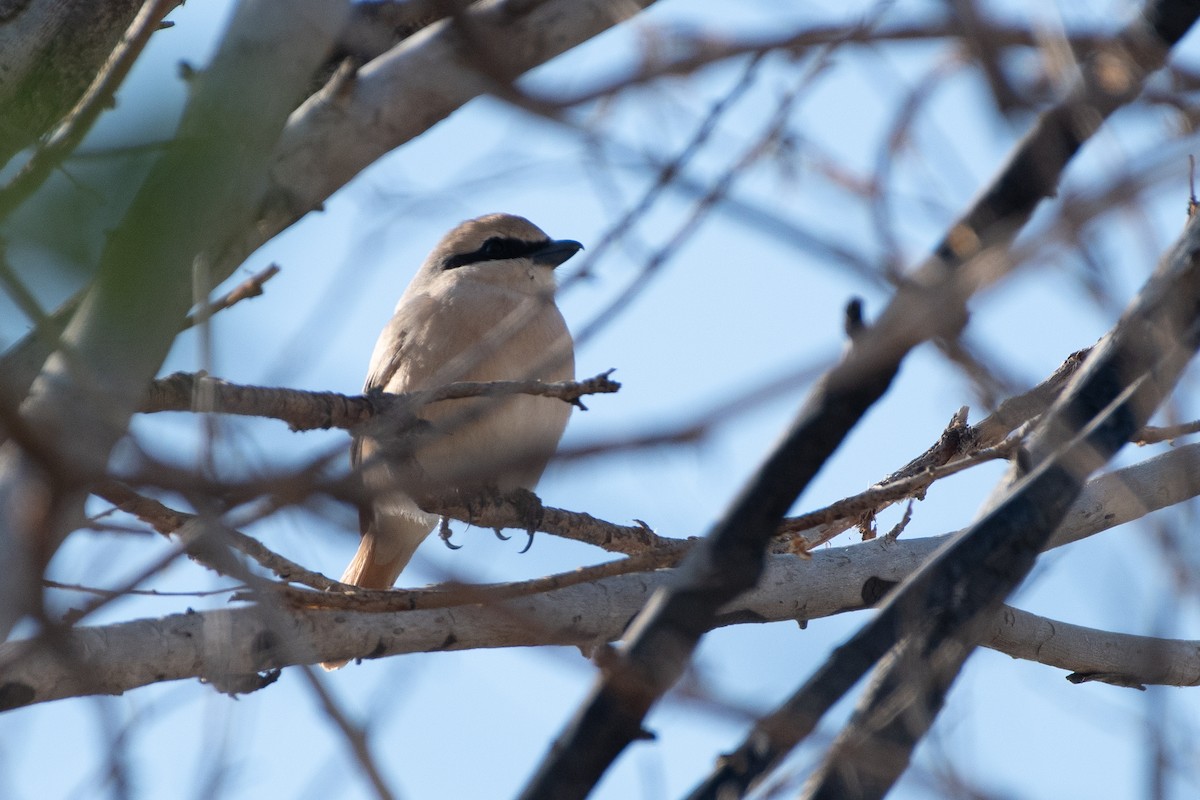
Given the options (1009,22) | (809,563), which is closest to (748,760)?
(1009,22)

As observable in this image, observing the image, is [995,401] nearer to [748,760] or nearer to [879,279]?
[879,279]

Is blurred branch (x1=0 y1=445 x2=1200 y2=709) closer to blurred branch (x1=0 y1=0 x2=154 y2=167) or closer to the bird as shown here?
the bird

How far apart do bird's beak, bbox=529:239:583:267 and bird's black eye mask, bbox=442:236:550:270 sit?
61 mm

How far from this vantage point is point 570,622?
3986mm

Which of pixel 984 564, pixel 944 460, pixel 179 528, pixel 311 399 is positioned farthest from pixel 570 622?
pixel 984 564

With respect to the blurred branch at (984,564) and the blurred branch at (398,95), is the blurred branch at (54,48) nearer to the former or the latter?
the blurred branch at (398,95)

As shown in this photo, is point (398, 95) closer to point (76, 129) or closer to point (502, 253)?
point (76, 129)

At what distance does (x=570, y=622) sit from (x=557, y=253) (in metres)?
2.92

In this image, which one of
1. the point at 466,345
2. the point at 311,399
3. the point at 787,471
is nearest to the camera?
the point at 787,471

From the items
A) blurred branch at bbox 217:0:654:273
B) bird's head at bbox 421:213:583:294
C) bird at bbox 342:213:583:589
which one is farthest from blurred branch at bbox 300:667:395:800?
bird's head at bbox 421:213:583:294

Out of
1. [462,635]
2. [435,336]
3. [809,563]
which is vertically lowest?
[462,635]

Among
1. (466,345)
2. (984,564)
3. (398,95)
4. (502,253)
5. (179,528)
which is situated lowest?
(984,564)

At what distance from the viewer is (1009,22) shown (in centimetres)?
199

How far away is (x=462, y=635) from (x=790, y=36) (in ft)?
7.60
